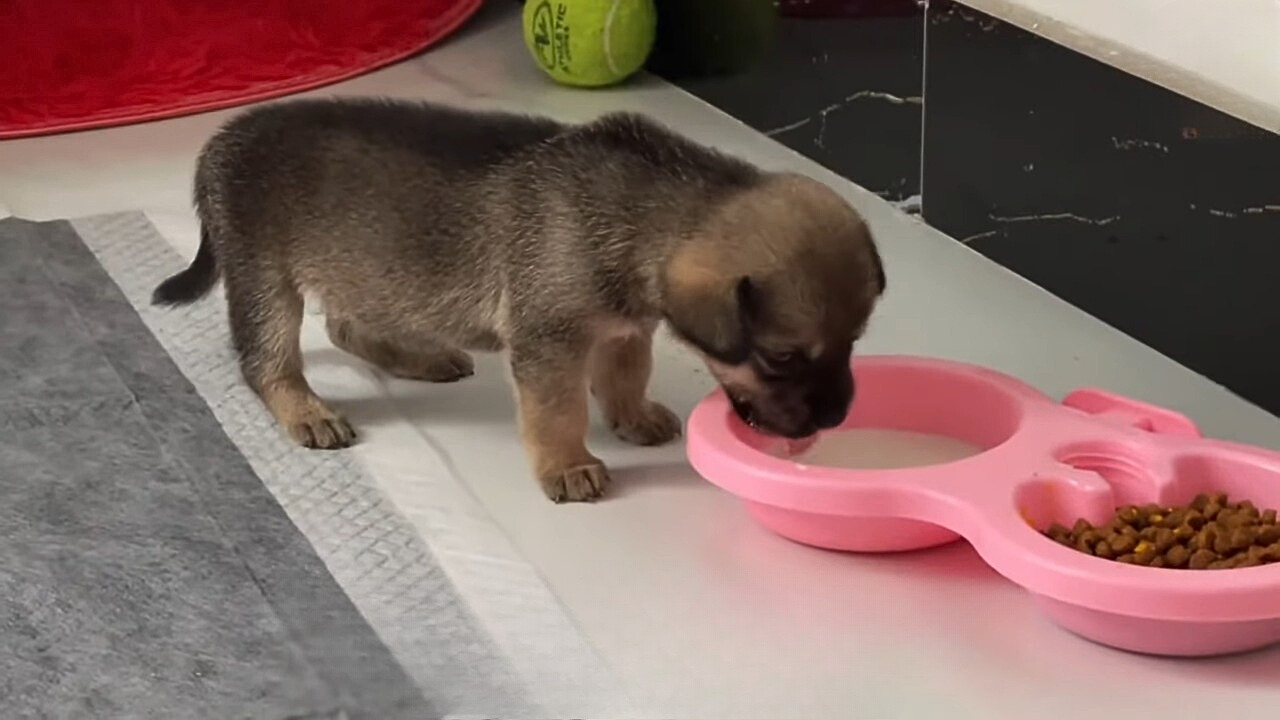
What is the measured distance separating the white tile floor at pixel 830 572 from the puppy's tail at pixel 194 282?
0.56 feet

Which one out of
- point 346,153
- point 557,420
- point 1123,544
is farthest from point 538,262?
point 1123,544

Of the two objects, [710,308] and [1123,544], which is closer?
[1123,544]

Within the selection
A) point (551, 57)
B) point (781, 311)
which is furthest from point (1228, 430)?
point (551, 57)

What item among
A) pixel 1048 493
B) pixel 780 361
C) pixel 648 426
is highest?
pixel 780 361

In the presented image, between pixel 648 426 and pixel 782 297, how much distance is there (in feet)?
1.32

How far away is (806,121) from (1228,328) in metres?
0.94

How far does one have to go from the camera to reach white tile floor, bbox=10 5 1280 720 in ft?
4.66

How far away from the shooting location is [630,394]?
1.89 metres

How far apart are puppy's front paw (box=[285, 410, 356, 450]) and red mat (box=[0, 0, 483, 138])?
135 cm

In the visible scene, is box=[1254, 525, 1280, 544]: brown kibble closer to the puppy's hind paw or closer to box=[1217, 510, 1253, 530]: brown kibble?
box=[1217, 510, 1253, 530]: brown kibble

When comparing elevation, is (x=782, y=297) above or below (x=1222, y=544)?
above

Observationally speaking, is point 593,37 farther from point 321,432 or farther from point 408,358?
point 321,432

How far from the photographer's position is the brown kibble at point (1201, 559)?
142cm

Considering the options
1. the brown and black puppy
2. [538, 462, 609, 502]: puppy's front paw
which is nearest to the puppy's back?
the brown and black puppy
